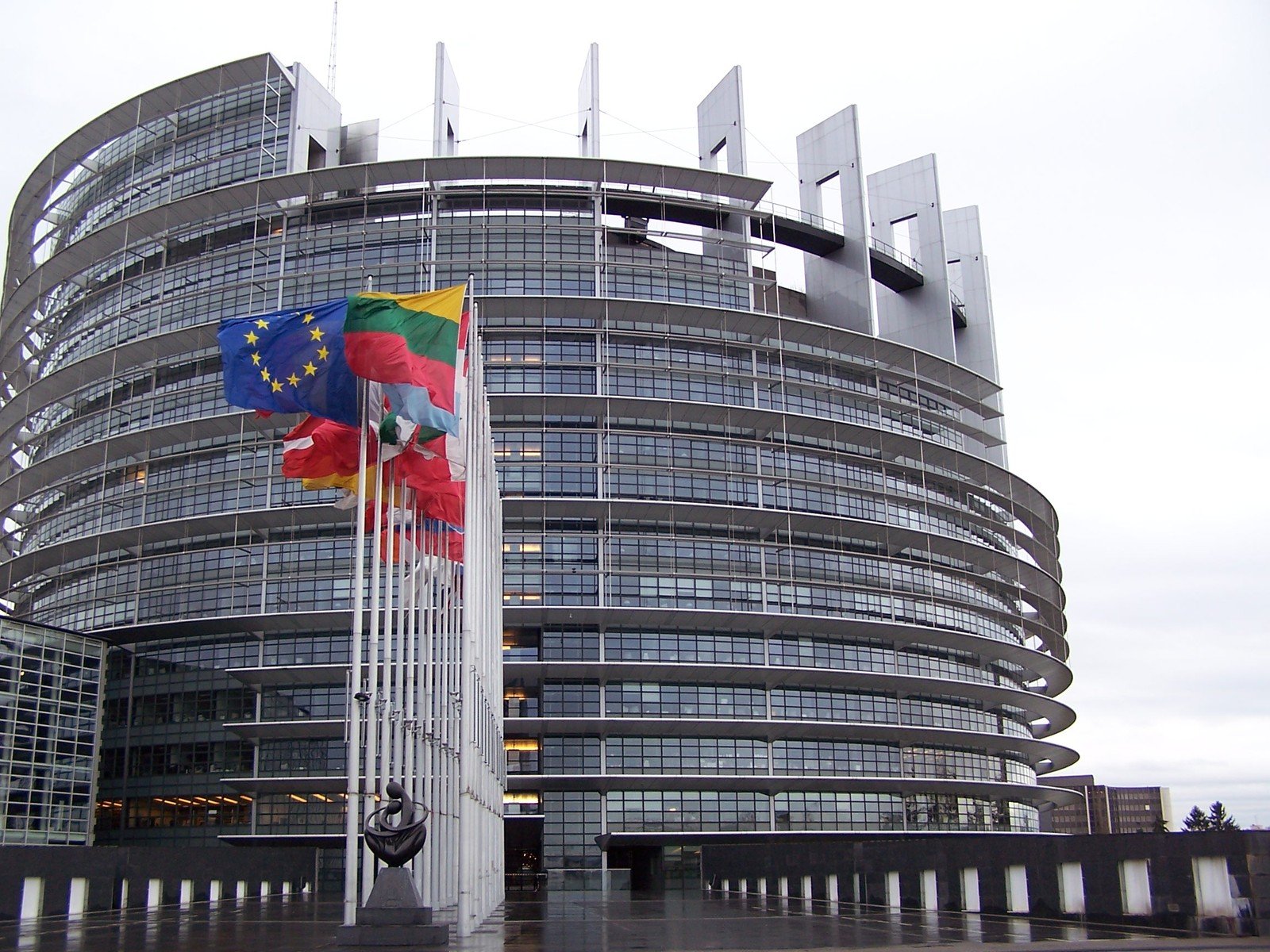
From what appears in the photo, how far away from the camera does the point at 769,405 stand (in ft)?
256

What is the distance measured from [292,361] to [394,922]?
→ 13259 millimetres

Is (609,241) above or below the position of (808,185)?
below

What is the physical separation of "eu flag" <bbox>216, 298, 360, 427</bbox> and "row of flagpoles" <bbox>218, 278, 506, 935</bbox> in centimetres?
Answer: 3

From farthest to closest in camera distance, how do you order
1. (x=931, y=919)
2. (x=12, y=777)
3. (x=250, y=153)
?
(x=250, y=153) → (x=12, y=777) → (x=931, y=919)

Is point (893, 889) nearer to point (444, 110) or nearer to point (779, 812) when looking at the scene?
point (779, 812)

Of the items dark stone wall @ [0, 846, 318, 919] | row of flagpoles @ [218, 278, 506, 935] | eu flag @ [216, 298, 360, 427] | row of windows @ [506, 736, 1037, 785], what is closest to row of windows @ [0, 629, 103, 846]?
dark stone wall @ [0, 846, 318, 919]

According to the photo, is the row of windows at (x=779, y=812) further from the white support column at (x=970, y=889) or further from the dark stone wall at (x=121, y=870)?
the white support column at (x=970, y=889)

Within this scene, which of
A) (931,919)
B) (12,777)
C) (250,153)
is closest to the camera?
(931,919)

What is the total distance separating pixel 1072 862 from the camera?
27.1 metres

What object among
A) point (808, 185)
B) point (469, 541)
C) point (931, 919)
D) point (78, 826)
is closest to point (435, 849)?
point (469, 541)

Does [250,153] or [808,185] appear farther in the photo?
[808,185]

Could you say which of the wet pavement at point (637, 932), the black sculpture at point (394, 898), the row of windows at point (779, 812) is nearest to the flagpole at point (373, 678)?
the black sculpture at point (394, 898)

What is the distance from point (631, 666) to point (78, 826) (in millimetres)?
32224

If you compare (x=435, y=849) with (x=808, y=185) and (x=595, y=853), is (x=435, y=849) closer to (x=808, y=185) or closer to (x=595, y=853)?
(x=595, y=853)
